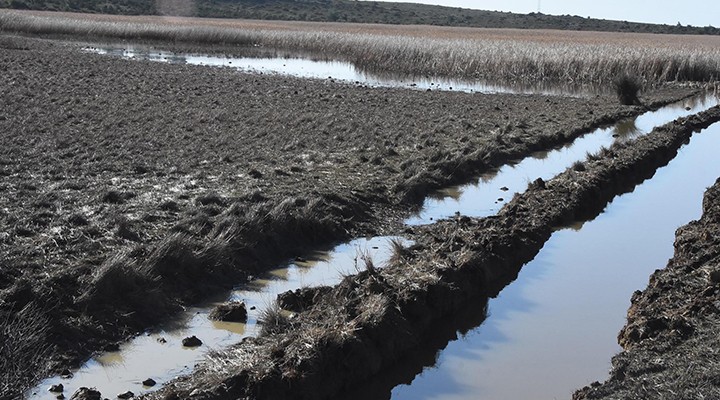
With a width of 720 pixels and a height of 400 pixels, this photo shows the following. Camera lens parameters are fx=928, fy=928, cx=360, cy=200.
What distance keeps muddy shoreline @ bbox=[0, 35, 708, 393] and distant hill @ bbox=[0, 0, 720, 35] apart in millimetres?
76915

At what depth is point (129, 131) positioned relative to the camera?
1653 centimetres

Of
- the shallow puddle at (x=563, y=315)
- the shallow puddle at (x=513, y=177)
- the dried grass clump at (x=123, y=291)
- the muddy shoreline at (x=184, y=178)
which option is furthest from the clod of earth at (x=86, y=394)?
the shallow puddle at (x=513, y=177)

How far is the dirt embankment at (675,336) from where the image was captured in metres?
6.23

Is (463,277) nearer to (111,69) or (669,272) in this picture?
(669,272)

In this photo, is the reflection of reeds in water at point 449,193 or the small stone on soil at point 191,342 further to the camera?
the reflection of reeds in water at point 449,193

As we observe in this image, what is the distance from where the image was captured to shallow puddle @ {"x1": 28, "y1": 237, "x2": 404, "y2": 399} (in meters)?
6.95

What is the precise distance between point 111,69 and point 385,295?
2372 cm

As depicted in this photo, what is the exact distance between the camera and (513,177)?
16.0 metres

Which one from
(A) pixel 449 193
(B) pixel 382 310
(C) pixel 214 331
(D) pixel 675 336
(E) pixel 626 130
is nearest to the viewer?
(D) pixel 675 336

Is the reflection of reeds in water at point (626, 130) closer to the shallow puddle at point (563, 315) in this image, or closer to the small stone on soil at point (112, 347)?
the shallow puddle at point (563, 315)

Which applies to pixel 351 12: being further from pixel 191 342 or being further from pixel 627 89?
pixel 191 342

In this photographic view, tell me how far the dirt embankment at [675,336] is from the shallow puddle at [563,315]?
1.41 ft

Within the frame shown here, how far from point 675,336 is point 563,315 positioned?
6.43 ft

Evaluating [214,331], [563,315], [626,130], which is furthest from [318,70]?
[214,331]
